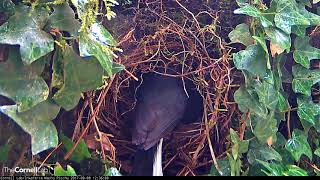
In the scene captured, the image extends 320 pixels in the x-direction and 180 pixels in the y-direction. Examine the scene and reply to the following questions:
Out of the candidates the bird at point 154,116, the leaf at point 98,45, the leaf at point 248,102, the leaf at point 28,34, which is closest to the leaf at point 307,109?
the leaf at point 248,102

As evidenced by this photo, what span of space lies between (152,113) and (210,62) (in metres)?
0.18

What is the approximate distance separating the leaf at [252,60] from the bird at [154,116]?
23 centimetres

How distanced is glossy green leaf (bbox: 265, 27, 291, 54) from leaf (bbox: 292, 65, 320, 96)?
118 mm

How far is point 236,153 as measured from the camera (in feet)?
2.79

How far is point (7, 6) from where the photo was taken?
0.80 meters

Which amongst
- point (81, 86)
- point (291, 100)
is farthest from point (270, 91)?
point (81, 86)

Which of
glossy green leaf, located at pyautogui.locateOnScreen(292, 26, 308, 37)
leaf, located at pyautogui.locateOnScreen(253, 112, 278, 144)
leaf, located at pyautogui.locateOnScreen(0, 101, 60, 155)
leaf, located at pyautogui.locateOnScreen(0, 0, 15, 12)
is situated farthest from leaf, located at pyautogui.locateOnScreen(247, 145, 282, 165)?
leaf, located at pyautogui.locateOnScreen(0, 0, 15, 12)

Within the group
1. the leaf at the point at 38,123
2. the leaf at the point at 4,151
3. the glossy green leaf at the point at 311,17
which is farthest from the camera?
the glossy green leaf at the point at 311,17

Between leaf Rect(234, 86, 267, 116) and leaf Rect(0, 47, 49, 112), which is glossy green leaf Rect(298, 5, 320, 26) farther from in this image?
leaf Rect(0, 47, 49, 112)

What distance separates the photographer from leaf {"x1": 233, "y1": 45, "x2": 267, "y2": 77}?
2.75 ft

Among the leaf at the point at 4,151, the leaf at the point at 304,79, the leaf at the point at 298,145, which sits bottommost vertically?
the leaf at the point at 298,145

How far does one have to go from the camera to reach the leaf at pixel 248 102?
862mm

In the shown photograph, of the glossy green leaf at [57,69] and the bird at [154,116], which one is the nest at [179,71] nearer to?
the bird at [154,116]

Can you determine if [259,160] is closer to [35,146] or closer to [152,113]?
[152,113]
